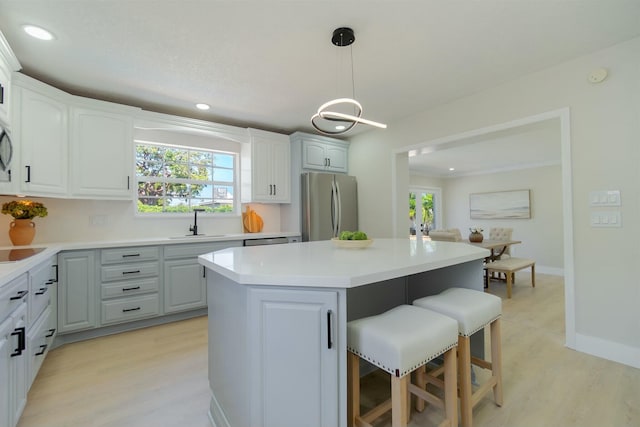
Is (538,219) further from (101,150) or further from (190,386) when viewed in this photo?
(101,150)

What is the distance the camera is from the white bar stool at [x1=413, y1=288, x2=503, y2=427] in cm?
144

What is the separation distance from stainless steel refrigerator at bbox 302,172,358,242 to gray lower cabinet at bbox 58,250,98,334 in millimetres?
2379

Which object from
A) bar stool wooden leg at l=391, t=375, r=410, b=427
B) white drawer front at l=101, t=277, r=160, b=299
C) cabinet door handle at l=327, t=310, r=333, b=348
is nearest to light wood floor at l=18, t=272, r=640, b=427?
white drawer front at l=101, t=277, r=160, b=299

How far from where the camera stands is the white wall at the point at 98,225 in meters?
2.87

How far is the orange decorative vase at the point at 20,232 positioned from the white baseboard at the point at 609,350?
4867mm

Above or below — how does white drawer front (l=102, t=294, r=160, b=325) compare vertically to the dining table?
below

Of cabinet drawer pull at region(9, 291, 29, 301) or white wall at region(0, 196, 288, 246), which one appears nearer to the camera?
cabinet drawer pull at region(9, 291, 29, 301)

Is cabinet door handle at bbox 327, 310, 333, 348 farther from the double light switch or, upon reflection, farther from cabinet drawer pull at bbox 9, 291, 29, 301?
the double light switch

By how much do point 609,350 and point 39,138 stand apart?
5.06 meters

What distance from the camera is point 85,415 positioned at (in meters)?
1.63

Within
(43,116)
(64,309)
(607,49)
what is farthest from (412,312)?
(43,116)

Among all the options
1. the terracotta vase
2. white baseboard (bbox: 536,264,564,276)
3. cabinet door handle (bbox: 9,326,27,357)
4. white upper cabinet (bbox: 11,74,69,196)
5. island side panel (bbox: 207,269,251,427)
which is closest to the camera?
island side panel (bbox: 207,269,251,427)

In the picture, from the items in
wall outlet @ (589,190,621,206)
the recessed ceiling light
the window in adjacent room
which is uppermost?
the recessed ceiling light

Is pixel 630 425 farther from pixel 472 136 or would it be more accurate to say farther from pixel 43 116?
pixel 43 116
